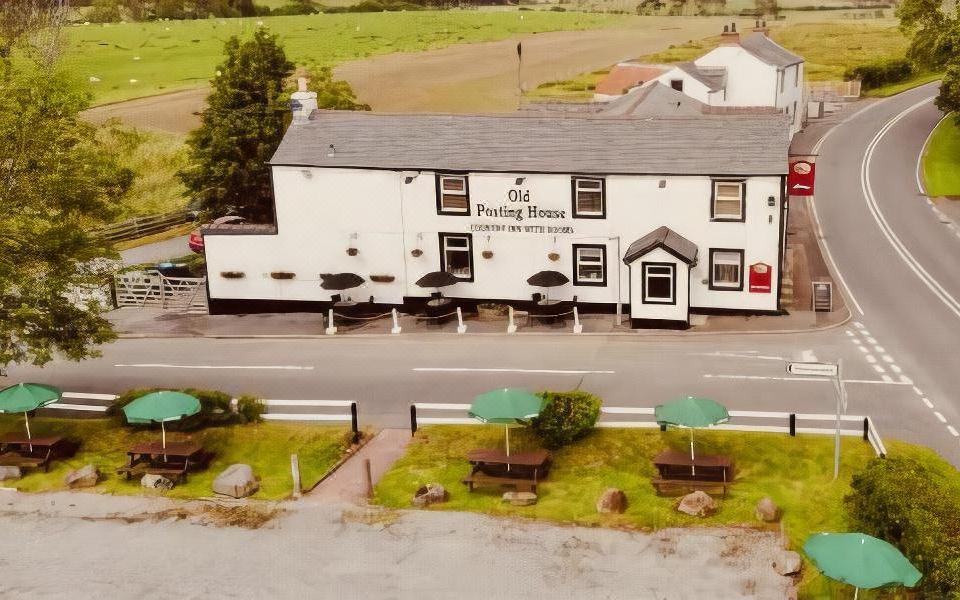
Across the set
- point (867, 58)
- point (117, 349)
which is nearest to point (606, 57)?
point (867, 58)

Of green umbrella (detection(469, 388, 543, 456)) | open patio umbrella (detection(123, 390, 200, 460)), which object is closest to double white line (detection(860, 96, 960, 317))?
green umbrella (detection(469, 388, 543, 456))

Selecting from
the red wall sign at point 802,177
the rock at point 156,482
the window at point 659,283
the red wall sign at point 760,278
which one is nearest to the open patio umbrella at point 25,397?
the rock at point 156,482

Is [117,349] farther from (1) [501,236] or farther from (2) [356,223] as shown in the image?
(1) [501,236]

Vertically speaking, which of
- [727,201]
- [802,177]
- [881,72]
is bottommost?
[727,201]

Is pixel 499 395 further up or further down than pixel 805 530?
further up

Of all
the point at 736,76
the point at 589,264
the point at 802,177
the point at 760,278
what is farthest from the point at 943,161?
the point at 589,264

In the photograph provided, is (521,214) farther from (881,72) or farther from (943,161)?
(881,72)
